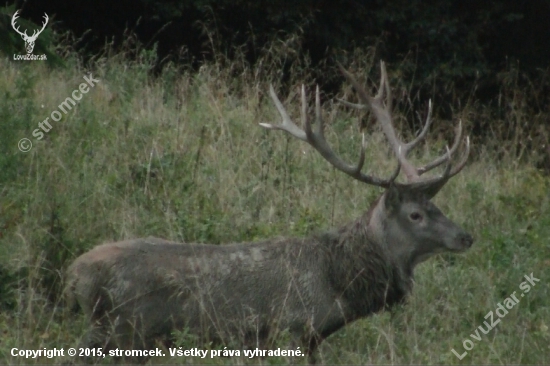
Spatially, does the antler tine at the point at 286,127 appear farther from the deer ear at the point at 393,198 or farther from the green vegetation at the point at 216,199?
the green vegetation at the point at 216,199

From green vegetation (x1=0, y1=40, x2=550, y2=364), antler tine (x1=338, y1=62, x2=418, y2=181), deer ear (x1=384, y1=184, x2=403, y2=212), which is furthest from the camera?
antler tine (x1=338, y1=62, x2=418, y2=181)

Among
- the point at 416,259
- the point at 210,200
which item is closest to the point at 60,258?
the point at 210,200

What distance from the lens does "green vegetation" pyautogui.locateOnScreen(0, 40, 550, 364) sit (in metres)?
6.95

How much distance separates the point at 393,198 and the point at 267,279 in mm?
1153

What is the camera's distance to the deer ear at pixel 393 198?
723 centimetres

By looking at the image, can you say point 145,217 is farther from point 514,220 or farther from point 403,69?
point 403,69

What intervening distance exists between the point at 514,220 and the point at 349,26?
628 centimetres
